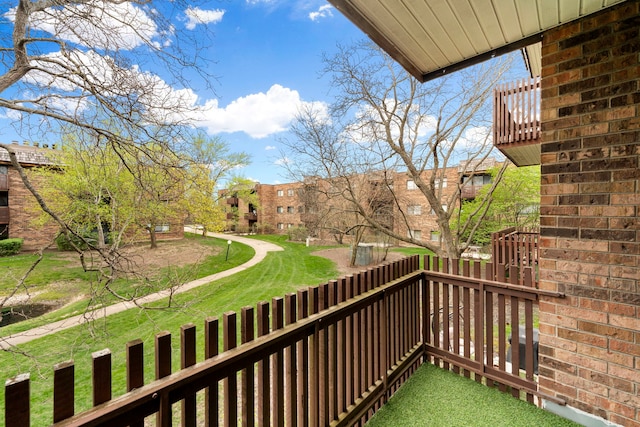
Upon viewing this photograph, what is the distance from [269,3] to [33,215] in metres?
18.5

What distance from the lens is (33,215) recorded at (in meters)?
15.4

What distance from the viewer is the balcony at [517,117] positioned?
191 inches

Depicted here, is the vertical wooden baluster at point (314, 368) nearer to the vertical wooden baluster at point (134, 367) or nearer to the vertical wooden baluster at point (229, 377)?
the vertical wooden baluster at point (229, 377)

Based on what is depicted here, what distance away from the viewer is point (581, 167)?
1958 mm

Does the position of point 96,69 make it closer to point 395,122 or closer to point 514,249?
point 395,122

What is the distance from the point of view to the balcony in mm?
4852

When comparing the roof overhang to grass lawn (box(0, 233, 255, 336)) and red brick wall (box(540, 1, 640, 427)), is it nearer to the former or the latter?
red brick wall (box(540, 1, 640, 427))

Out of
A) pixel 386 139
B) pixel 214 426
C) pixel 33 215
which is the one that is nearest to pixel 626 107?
pixel 214 426

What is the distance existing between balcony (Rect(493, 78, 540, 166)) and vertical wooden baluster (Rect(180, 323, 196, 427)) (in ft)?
19.4

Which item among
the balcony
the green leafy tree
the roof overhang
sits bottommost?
the green leafy tree

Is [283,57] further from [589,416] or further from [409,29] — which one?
[589,416]

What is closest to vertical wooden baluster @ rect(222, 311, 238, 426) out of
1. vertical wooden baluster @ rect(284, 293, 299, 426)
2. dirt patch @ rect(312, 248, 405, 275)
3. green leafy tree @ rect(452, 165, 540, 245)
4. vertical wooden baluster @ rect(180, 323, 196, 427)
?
vertical wooden baluster @ rect(180, 323, 196, 427)

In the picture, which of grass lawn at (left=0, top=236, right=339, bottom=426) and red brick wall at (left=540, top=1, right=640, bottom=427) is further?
grass lawn at (left=0, top=236, right=339, bottom=426)

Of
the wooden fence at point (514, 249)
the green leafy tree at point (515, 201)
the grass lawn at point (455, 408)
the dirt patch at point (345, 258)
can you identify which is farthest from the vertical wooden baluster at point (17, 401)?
the green leafy tree at point (515, 201)
